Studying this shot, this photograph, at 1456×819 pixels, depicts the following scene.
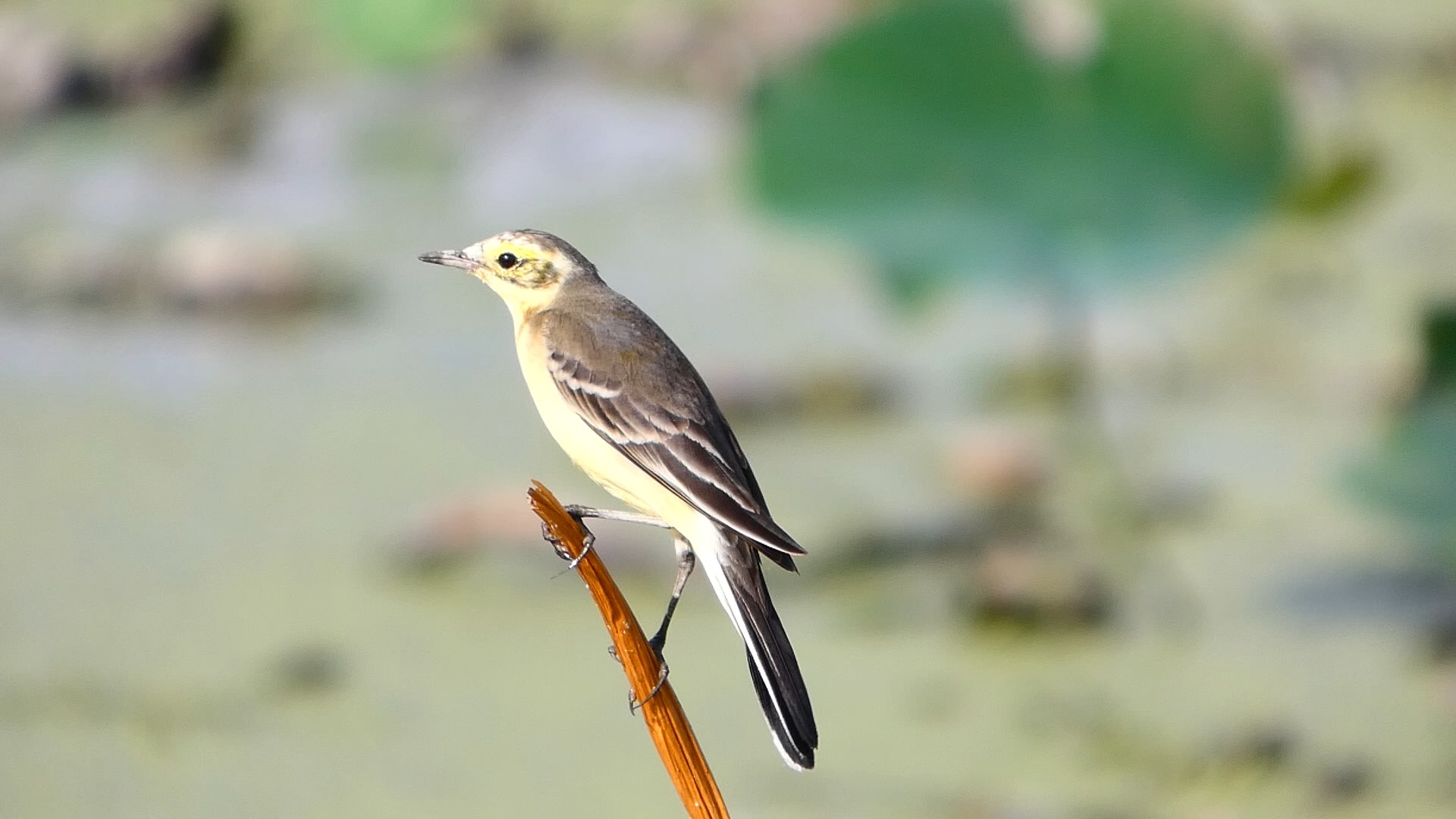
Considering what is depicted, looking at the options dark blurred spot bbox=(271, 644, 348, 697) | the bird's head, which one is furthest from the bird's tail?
dark blurred spot bbox=(271, 644, 348, 697)

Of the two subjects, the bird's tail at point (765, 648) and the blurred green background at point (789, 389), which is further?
the blurred green background at point (789, 389)

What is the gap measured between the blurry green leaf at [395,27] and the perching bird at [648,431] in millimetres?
1867

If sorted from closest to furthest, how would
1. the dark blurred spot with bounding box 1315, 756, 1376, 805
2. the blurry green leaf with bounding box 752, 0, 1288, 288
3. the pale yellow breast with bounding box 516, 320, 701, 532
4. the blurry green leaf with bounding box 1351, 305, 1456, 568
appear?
the pale yellow breast with bounding box 516, 320, 701, 532 → the dark blurred spot with bounding box 1315, 756, 1376, 805 → the blurry green leaf with bounding box 752, 0, 1288, 288 → the blurry green leaf with bounding box 1351, 305, 1456, 568

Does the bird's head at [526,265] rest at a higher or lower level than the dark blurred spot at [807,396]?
lower

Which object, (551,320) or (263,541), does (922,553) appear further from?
(551,320)

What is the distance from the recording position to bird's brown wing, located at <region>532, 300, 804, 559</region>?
34.4 inches

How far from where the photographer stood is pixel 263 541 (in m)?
2.53

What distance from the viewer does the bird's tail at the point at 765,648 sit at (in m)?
0.77

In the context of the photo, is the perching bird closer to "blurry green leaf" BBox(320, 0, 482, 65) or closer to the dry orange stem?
the dry orange stem

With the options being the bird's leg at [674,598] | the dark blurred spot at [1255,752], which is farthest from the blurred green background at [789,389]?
the bird's leg at [674,598]

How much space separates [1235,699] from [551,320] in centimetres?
188

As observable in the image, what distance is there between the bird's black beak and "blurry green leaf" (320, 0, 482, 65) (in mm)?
1871

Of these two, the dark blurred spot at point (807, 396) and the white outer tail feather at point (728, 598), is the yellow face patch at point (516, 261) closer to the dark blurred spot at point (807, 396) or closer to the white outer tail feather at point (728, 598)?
the white outer tail feather at point (728, 598)

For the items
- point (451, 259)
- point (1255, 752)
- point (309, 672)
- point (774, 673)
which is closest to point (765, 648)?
point (774, 673)
